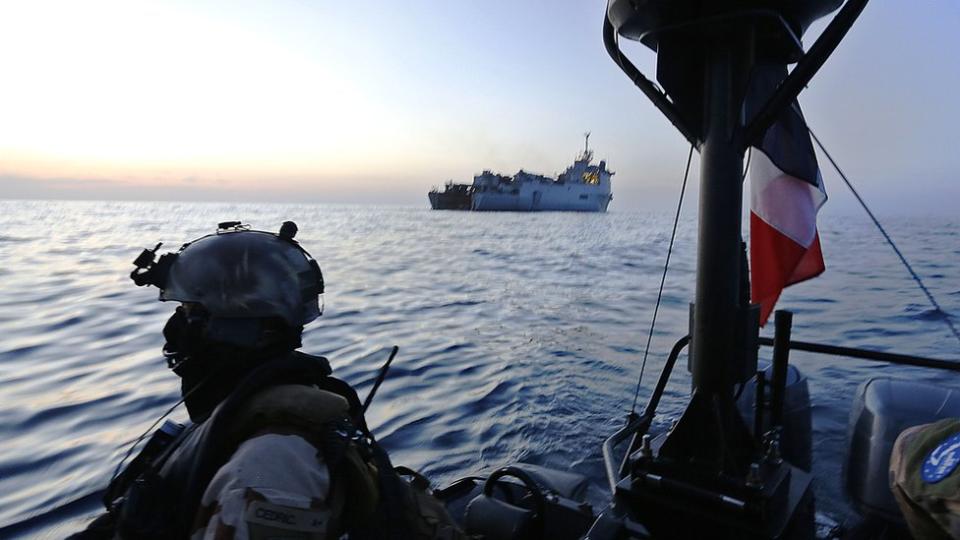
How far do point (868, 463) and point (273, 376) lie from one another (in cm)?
297

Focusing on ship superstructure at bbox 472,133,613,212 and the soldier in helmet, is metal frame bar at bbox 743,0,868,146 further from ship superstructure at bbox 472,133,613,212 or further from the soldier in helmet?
ship superstructure at bbox 472,133,613,212

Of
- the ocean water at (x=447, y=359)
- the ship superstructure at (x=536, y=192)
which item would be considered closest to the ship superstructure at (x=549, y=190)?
the ship superstructure at (x=536, y=192)

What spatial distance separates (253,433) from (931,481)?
1.54m

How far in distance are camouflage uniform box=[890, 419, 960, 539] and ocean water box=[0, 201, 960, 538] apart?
12.5 ft

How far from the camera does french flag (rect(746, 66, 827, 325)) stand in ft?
10.2

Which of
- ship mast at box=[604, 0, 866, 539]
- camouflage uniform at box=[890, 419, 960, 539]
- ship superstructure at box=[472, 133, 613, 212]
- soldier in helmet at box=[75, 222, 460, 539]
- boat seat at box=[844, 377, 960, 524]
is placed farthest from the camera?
ship superstructure at box=[472, 133, 613, 212]

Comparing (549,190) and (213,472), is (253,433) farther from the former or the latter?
(549,190)

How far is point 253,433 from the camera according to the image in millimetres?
1481

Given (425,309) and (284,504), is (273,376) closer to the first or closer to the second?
(284,504)

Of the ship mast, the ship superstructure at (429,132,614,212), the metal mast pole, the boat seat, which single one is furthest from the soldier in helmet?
the ship superstructure at (429,132,614,212)

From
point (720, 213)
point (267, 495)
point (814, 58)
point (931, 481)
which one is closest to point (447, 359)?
point (720, 213)

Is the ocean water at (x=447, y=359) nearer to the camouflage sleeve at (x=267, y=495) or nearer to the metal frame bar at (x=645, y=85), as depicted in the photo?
the metal frame bar at (x=645, y=85)

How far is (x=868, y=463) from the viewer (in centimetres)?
300

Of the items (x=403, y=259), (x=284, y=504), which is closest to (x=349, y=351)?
(x=284, y=504)
